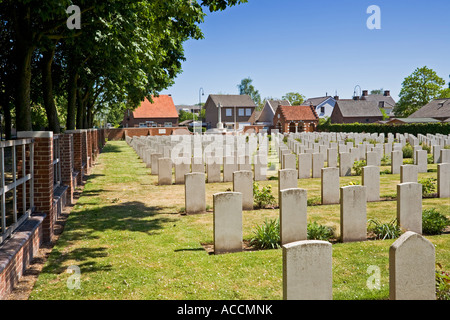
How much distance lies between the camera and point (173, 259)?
6648 mm

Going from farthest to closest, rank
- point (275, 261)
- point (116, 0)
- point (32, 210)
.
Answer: point (116, 0)
point (32, 210)
point (275, 261)

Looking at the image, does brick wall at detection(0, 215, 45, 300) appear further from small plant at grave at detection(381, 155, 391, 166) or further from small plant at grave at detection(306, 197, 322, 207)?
small plant at grave at detection(381, 155, 391, 166)

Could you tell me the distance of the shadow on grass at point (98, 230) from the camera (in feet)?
21.4

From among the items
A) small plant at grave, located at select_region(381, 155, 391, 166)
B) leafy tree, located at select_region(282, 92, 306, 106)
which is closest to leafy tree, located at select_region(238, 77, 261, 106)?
leafy tree, located at select_region(282, 92, 306, 106)

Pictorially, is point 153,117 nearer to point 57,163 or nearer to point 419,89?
point 419,89

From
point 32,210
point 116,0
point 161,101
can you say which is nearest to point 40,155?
point 32,210

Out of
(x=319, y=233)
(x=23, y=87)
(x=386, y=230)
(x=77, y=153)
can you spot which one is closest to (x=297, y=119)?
(x=77, y=153)

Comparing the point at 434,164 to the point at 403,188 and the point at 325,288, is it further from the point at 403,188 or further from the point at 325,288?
the point at 325,288

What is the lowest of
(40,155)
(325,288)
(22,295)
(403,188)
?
(22,295)

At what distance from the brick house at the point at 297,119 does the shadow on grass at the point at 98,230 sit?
55185 mm

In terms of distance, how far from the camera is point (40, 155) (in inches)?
301

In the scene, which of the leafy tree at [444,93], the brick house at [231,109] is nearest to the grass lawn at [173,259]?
the leafy tree at [444,93]

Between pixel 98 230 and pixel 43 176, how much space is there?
1648 millimetres
